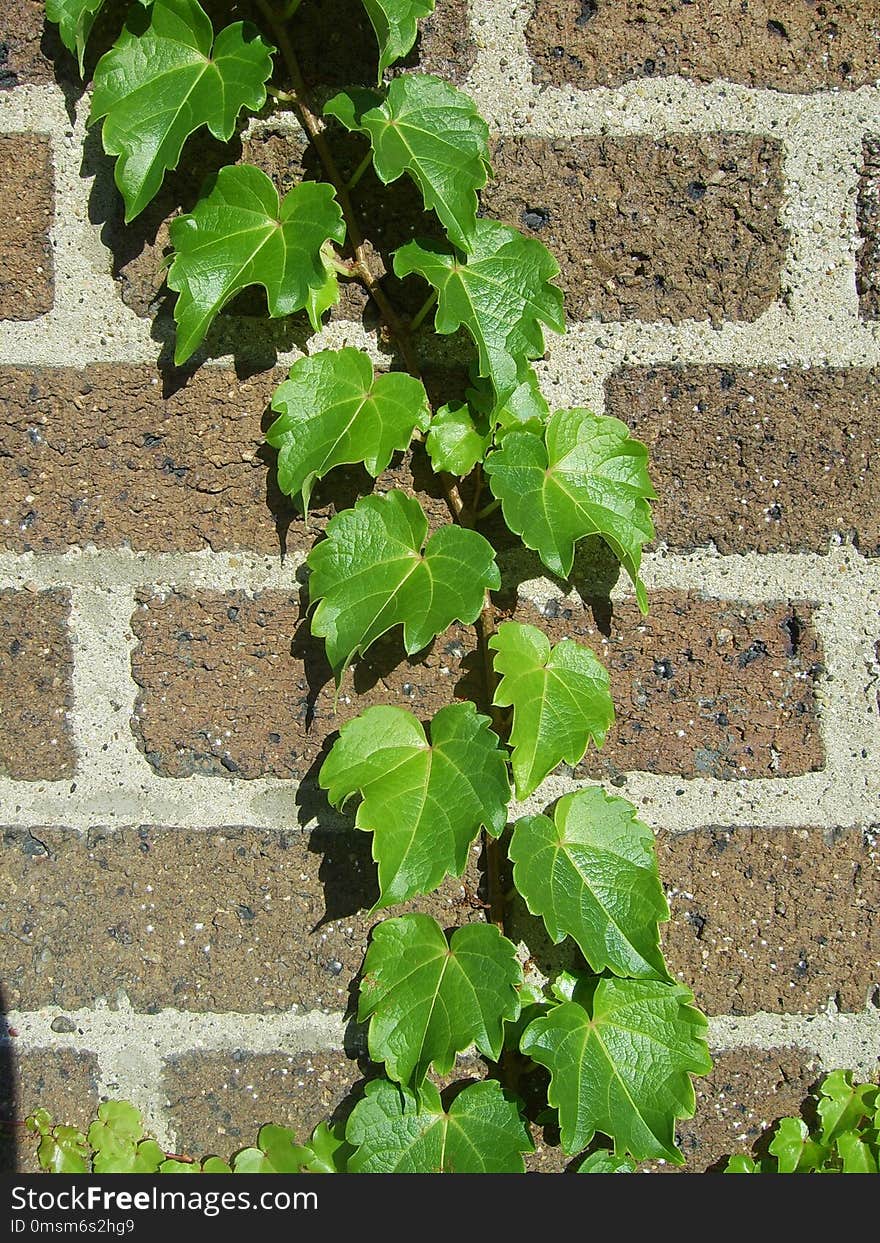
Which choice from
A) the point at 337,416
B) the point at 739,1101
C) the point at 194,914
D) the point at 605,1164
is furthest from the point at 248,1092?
the point at 337,416

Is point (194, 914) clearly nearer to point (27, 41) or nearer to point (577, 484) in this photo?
point (577, 484)

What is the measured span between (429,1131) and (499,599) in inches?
15.2

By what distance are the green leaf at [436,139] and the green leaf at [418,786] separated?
33cm

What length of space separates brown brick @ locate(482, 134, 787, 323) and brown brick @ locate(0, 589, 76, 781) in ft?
Result: 1.43

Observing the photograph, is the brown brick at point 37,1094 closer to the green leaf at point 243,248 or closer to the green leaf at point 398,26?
the green leaf at point 243,248

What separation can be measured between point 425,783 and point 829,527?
13.7 inches

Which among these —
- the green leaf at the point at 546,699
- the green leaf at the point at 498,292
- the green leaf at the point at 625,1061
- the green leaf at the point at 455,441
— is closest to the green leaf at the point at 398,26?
the green leaf at the point at 498,292

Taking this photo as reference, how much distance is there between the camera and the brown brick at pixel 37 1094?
80cm

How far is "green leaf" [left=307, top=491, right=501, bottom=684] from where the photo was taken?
0.69 m

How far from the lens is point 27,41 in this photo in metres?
0.73

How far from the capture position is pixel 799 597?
76 centimetres

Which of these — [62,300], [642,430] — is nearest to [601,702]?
[642,430]

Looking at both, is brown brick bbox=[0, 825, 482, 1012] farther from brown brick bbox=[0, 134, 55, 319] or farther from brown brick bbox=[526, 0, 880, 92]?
brown brick bbox=[526, 0, 880, 92]

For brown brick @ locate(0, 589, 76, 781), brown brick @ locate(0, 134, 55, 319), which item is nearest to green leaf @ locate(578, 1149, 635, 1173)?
brown brick @ locate(0, 589, 76, 781)
